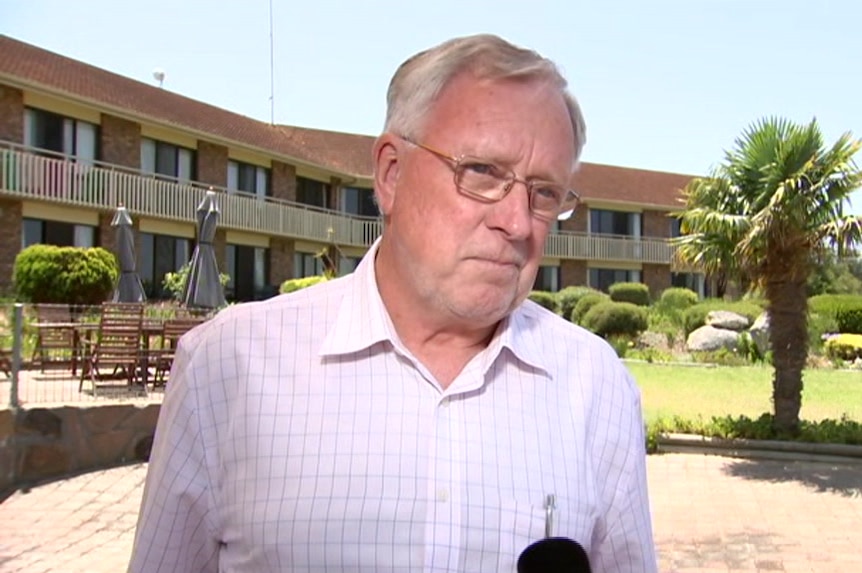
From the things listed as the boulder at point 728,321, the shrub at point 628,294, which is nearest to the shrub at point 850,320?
the boulder at point 728,321

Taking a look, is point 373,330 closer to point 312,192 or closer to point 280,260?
point 280,260

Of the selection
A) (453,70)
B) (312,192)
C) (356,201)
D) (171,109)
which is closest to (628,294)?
(356,201)

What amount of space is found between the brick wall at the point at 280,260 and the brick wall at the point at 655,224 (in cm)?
1867

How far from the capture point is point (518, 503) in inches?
62.1

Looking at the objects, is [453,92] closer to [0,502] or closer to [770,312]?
[0,502]

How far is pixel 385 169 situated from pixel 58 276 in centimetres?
1930

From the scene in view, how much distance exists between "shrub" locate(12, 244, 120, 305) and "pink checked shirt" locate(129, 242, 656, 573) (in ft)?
62.8

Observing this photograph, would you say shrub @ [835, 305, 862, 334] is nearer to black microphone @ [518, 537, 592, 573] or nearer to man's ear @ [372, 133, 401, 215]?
man's ear @ [372, 133, 401, 215]

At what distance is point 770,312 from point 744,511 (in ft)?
14.0

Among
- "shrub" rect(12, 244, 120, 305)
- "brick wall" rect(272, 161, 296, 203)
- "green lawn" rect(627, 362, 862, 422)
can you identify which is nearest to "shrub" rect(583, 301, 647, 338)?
"green lawn" rect(627, 362, 862, 422)

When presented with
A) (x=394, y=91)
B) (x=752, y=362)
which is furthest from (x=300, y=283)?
(x=394, y=91)

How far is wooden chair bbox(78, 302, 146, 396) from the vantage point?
10148 mm

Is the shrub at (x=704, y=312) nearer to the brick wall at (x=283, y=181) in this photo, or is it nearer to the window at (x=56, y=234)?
the brick wall at (x=283, y=181)

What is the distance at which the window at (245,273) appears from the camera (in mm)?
29469
